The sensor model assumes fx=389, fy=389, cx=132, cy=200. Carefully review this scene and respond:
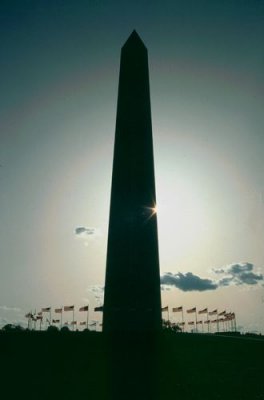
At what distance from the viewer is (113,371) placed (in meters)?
13.2

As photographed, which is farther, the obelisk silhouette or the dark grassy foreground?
the obelisk silhouette

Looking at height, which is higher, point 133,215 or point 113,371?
point 133,215

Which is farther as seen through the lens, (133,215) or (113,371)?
(133,215)

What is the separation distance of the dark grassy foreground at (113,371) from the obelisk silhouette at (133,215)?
92cm

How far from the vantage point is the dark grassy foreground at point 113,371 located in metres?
12.3

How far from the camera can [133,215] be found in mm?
15578

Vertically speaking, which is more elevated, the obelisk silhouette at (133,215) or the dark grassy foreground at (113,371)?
the obelisk silhouette at (133,215)

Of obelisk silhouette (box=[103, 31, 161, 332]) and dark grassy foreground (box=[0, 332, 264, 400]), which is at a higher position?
obelisk silhouette (box=[103, 31, 161, 332])

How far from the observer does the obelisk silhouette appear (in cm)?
1434

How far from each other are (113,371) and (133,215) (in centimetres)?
575

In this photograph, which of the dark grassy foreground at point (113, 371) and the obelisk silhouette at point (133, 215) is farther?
the obelisk silhouette at point (133, 215)

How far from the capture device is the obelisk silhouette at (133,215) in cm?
1434

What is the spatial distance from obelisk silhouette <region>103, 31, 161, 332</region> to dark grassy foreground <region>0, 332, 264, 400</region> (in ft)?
3.03

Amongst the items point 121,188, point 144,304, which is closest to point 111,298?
point 144,304
